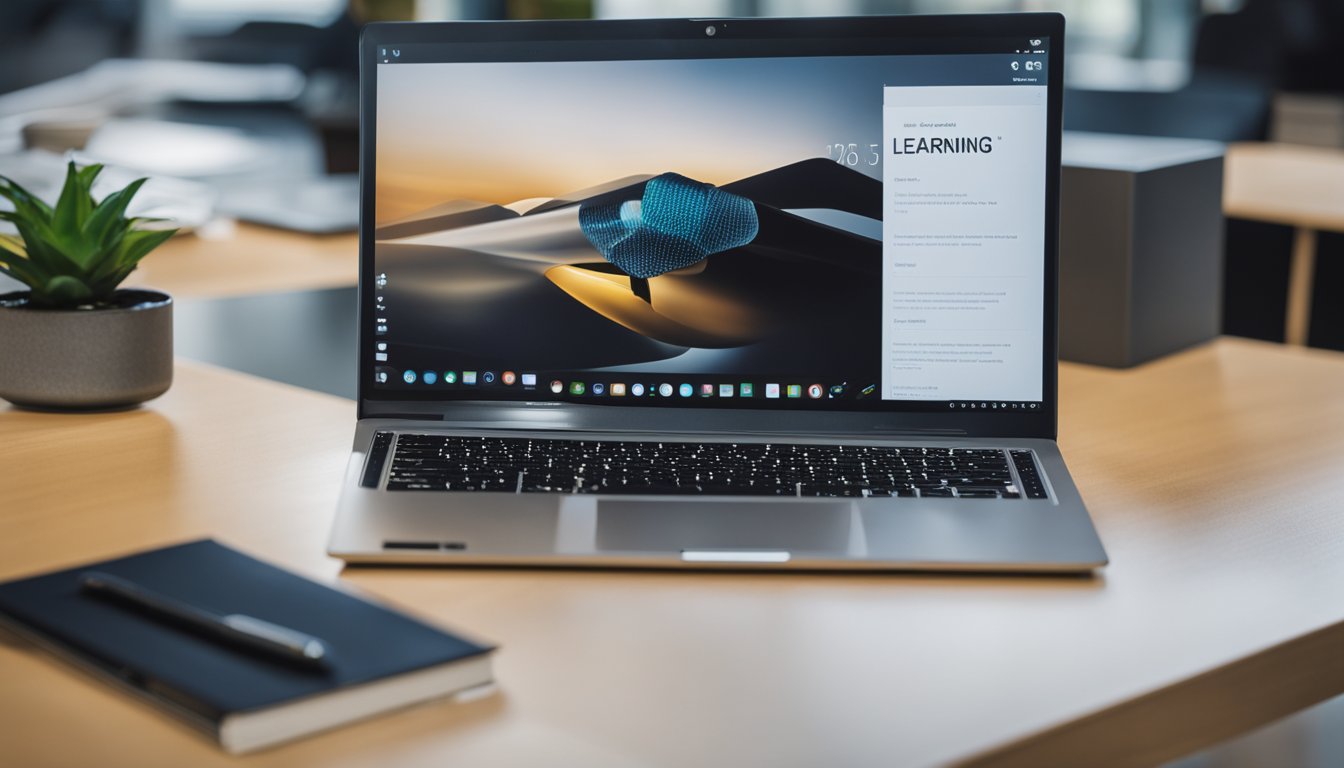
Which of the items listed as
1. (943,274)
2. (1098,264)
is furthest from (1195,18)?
(943,274)

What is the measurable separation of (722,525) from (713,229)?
10.5 inches

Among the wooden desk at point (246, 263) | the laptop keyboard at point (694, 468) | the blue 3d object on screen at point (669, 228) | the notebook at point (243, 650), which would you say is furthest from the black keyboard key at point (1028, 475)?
the wooden desk at point (246, 263)

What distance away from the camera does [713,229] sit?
1.06m

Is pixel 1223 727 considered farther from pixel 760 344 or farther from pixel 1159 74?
pixel 1159 74

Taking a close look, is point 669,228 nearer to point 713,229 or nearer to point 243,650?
point 713,229

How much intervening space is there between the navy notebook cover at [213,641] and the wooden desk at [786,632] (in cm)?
2

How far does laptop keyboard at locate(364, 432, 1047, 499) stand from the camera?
935 mm

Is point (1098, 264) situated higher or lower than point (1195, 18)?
lower

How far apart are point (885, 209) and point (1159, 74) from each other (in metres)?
4.97

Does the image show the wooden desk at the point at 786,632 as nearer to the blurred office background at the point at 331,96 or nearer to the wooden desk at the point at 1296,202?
the blurred office background at the point at 331,96

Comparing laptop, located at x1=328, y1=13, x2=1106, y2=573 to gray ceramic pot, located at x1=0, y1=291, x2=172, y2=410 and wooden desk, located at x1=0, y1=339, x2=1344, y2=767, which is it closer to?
wooden desk, located at x1=0, y1=339, x2=1344, y2=767

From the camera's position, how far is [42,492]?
99 cm

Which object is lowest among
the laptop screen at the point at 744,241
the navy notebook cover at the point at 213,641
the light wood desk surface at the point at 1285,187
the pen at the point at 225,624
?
the navy notebook cover at the point at 213,641

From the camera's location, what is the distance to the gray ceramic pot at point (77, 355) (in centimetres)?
114
